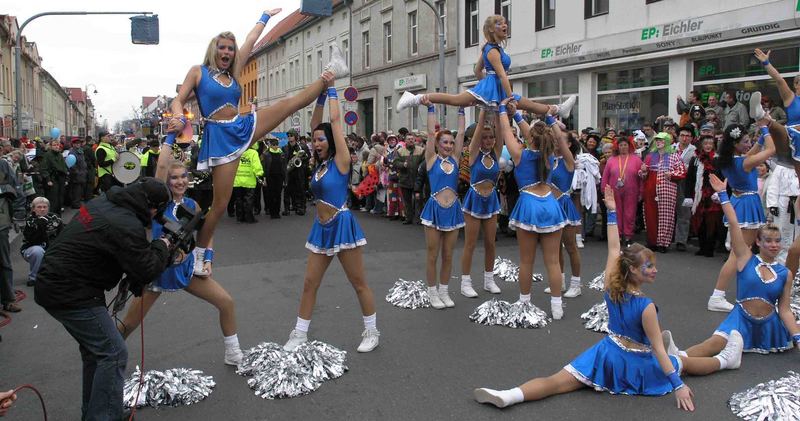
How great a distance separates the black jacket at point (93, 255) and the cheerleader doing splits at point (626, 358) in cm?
236

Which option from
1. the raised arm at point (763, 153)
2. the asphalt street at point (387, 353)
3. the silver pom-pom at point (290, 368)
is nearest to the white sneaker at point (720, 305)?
the asphalt street at point (387, 353)

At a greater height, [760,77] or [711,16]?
[711,16]

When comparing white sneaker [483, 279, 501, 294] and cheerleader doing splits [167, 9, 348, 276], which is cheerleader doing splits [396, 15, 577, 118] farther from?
white sneaker [483, 279, 501, 294]

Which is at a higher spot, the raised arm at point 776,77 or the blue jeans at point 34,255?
the raised arm at point 776,77

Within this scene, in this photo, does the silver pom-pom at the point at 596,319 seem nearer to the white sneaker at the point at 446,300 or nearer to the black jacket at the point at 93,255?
the white sneaker at the point at 446,300

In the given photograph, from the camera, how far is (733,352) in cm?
518

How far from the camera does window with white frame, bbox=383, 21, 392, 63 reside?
113 ft

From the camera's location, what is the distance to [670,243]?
36.1ft

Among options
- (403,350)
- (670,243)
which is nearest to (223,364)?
(403,350)

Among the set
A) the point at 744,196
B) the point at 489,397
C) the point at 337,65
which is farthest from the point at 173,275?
the point at 744,196

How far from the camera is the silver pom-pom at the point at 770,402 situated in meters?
4.20

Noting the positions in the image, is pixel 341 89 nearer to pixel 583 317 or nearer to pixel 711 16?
pixel 711 16

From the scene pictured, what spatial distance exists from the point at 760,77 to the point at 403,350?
1273cm

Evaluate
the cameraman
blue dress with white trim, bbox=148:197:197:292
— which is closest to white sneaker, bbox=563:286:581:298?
blue dress with white trim, bbox=148:197:197:292
